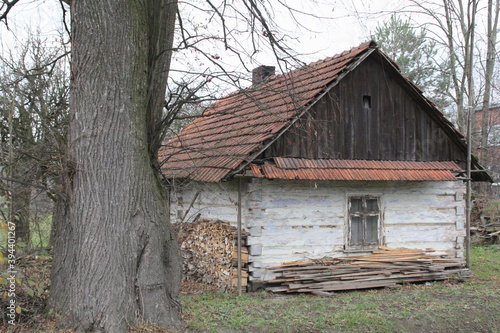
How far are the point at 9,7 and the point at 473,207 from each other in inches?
683

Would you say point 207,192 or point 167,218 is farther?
point 207,192

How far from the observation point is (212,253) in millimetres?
10242

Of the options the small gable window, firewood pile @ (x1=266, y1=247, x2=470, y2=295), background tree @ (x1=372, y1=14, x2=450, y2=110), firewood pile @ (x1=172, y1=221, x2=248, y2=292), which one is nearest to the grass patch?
firewood pile @ (x1=266, y1=247, x2=470, y2=295)

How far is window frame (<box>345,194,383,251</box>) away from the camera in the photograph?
10.2 meters

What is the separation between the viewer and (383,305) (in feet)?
27.4

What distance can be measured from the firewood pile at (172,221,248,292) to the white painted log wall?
0.81ft

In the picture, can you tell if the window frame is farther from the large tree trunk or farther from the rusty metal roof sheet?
the large tree trunk

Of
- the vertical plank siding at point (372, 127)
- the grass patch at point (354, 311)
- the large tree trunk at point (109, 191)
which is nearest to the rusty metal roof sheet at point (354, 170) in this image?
the vertical plank siding at point (372, 127)

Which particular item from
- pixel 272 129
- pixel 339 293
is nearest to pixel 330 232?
pixel 339 293

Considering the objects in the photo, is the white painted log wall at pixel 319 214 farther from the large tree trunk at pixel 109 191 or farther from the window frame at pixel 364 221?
the large tree trunk at pixel 109 191

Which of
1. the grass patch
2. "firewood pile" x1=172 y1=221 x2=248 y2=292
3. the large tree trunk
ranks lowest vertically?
the grass patch

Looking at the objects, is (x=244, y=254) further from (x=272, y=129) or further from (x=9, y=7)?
(x=9, y=7)

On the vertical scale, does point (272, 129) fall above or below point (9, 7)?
below

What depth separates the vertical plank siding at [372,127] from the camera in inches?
389
